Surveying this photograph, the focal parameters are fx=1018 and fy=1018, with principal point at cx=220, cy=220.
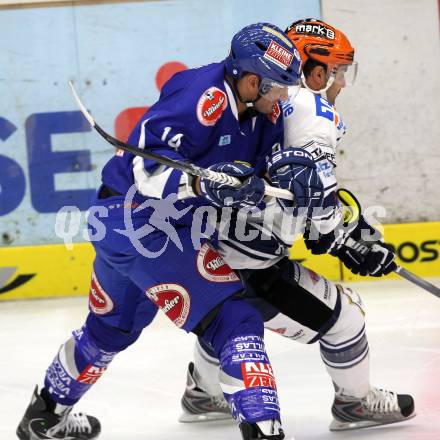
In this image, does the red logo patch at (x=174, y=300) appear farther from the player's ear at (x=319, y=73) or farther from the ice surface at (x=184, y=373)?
the player's ear at (x=319, y=73)

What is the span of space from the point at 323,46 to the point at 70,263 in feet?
9.03

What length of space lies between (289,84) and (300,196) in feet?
0.98

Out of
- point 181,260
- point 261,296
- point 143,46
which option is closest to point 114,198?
point 181,260

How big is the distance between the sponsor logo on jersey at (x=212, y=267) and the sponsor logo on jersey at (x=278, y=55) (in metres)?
0.49

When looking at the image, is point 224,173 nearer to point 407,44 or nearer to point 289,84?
point 289,84

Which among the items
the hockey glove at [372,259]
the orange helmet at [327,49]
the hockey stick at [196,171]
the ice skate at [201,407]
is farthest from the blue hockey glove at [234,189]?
the ice skate at [201,407]

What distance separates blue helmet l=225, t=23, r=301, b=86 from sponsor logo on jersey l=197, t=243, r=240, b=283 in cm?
45

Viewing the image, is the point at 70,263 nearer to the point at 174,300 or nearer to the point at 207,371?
the point at 207,371

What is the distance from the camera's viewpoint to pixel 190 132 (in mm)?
2488

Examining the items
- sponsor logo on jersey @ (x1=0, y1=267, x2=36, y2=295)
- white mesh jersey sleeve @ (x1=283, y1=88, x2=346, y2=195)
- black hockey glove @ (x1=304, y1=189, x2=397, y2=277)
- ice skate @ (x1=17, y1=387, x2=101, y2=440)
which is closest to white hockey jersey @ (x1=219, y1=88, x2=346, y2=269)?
white mesh jersey sleeve @ (x1=283, y1=88, x2=346, y2=195)

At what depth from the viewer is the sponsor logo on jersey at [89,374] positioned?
286cm

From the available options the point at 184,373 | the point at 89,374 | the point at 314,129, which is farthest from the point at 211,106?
the point at 184,373

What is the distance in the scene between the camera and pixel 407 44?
17.6 feet

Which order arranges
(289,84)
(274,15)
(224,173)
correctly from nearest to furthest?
1. (224,173)
2. (289,84)
3. (274,15)
